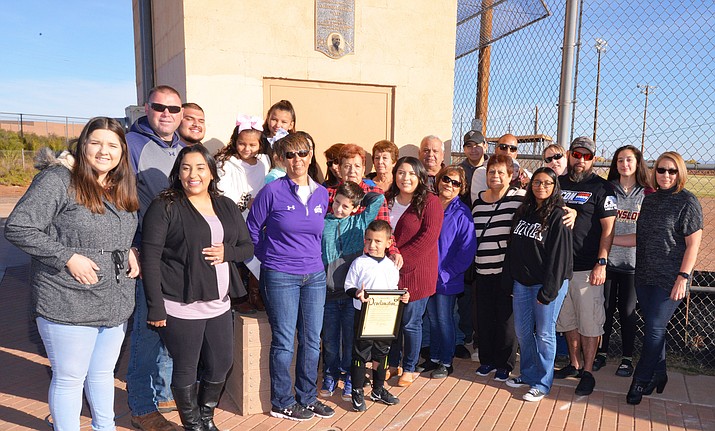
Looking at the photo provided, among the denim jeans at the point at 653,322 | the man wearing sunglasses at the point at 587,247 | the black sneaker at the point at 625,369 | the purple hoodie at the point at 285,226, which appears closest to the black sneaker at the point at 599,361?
the black sneaker at the point at 625,369

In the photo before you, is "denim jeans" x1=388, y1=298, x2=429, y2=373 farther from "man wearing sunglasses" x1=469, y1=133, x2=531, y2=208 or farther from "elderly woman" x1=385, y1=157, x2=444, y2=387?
"man wearing sunglasses" x1=469, y1=133, x2=531, y2=208

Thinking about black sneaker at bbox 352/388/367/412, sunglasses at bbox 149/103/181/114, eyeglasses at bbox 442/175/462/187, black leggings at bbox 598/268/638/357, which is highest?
sunglasses at bbox 149/103/181/114

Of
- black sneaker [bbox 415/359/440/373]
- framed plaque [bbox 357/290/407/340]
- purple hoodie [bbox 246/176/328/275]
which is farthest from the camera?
black sneaker [bbox 415/359/440/373]

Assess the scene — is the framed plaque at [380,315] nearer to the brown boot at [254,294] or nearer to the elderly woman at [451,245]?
the elderly woman at [451,245]

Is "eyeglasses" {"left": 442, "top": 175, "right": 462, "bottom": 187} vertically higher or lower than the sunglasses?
lower

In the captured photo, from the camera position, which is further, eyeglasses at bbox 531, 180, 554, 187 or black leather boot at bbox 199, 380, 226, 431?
eyeglasses at bbox 531, 180, 554, 187

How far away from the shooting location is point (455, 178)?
13.9ft

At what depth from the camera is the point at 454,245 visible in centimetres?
432

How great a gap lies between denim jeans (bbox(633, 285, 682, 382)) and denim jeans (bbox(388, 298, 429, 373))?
1717 millimetres

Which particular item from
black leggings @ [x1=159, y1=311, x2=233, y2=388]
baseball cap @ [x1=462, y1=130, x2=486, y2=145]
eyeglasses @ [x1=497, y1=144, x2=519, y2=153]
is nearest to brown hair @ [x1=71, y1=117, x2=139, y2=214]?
black leggings @ [x1=159, y1=311, x2=233, y2=388]

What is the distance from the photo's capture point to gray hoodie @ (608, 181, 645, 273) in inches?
170

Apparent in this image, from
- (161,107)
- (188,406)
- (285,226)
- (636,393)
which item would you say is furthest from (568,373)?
(161,107)

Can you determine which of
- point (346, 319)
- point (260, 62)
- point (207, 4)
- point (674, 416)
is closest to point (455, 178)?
point (346, 319)

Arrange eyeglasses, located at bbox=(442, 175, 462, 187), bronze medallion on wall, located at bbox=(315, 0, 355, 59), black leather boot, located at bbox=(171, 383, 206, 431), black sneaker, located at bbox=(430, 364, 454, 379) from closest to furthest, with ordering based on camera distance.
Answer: black leather boot, located at bbox=(171, 383, 206, 431) → eyeglasses, located at bbox=(442, 175, 462, 187) → black sneaker, located at bbox=(430, 364, 454, 379) → bronze medallion on wall, located at bbox=(315, 0, 355, 59)
